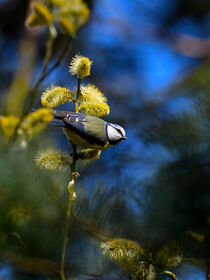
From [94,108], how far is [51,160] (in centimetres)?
14

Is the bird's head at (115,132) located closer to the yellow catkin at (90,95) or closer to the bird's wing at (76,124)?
the bird's wing at (76,124)

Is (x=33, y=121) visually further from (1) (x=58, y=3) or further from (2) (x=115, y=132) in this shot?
(2) (x=115, y=132)

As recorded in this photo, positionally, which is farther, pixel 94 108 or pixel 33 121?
pixel 94 108

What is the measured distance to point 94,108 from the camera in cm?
Answer: 63

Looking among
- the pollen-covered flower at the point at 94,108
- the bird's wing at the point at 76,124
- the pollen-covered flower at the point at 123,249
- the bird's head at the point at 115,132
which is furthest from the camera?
the bird's head at the point at 115,132

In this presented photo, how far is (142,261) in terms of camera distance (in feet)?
1.69

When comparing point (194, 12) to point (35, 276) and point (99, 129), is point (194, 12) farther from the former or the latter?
point (35, 276)

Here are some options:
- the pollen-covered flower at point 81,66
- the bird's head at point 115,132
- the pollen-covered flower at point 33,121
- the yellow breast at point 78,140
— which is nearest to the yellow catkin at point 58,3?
the pollen-covered flower at point 33,121

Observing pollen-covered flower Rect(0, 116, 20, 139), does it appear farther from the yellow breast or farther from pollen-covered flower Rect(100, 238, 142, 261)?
the yellow breast

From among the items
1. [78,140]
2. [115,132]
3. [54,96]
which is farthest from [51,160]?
[115,132]

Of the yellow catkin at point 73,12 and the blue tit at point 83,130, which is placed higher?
the yellow catkin at point 73,12

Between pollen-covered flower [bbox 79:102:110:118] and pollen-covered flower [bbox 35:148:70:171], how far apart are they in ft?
0.36

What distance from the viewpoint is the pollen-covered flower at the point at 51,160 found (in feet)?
1.82

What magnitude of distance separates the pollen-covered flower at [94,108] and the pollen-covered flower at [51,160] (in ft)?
0.36
